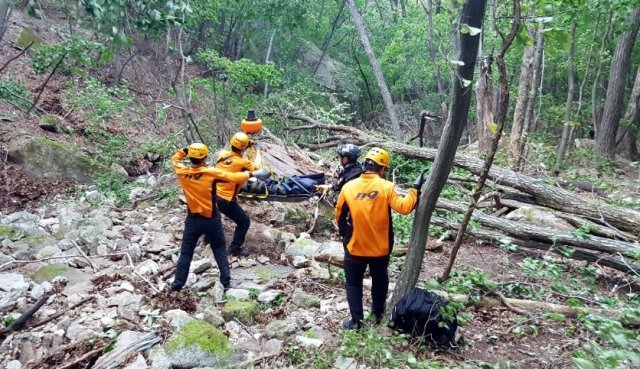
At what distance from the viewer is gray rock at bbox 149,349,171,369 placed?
14.2 feet

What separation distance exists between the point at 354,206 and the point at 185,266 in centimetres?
236

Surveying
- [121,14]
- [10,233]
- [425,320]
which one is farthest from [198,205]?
[10,233]

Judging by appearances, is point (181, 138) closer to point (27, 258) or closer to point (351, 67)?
point (27, 258)

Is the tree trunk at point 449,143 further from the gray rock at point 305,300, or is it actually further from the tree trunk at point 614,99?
the tree trunk at point 614,99

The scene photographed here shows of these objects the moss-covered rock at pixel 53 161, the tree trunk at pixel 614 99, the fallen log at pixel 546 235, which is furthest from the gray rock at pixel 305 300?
the tree trunk at pixel 614 99

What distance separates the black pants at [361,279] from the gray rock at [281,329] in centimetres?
58

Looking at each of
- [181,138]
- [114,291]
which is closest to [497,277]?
[114,291]

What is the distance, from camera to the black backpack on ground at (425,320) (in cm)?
429

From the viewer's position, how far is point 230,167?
659cm

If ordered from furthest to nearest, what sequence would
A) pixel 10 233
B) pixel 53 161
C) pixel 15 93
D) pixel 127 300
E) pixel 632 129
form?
pixel 632 129
pixel 15 93
pixel 53 161
pixel 10 233
pixel 127 300

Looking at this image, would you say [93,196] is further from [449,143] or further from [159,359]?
[449,143]

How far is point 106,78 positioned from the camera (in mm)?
16266

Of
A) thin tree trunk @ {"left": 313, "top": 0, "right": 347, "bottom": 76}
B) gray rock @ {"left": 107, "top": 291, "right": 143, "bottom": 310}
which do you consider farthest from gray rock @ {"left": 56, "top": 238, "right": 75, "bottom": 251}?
thin tree trunk @ {"left": 313, "top": 0, "right": 347, "bottom": 76}

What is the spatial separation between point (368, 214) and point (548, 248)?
3.56m
